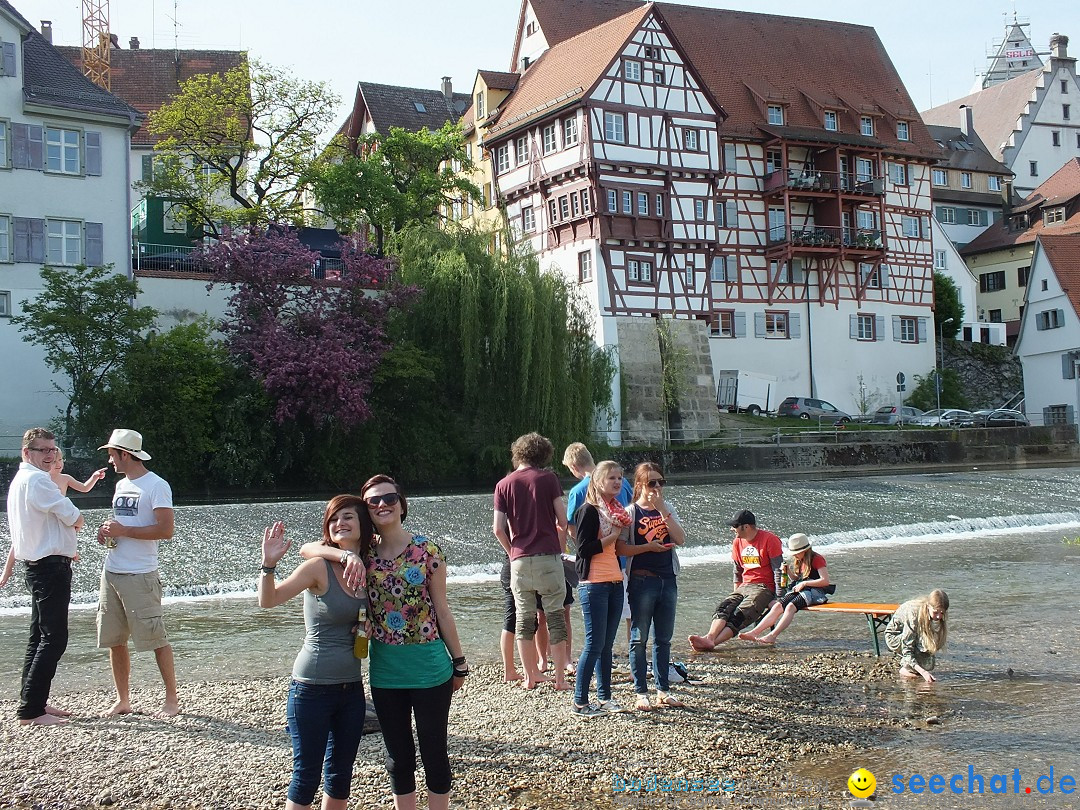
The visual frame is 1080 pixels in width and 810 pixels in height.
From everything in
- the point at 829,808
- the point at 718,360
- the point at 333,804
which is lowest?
the point at 829,808

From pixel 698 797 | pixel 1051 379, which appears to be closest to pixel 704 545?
pixel 698 797

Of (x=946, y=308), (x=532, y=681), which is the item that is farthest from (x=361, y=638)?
(x=946, y=308)

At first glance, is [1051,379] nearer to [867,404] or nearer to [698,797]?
[867,404]

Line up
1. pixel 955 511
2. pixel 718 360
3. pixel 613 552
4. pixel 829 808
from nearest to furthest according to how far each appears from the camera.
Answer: pixel 829 808
pixel 613 552
pixel 955 511
pixel 718 360

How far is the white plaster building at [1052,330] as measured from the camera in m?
55.6

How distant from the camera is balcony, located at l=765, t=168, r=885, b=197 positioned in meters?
51.3

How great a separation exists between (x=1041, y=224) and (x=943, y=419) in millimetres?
23058

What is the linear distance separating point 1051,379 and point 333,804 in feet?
189

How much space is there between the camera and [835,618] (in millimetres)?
12828

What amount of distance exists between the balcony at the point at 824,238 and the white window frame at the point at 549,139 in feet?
38.0

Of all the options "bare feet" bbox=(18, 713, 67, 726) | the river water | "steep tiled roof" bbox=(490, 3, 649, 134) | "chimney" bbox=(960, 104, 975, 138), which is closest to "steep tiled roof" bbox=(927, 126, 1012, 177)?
"chimney" bbox=(960, 104, 975, 138)

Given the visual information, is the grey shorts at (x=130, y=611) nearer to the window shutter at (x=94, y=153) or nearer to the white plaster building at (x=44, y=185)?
the white plaster building at (x=44, y=185)

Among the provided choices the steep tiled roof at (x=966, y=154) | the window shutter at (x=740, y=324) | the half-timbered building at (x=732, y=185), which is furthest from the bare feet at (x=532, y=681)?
the steep tiled roof at (x=966, y=154)

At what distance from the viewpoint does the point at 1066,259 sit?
57.0 m
